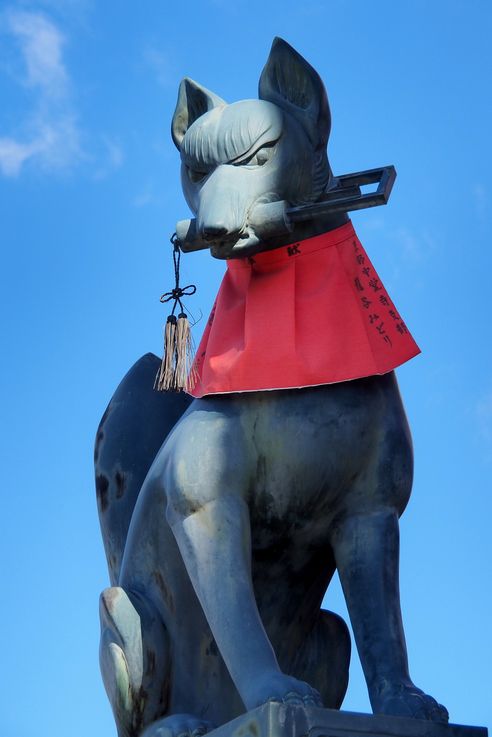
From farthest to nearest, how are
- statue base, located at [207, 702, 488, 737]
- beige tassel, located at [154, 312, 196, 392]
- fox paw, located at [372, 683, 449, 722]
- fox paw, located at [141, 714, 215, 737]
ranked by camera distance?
1. beige tassel, located at [154, 312, 196, 392]
2. fox paw, located at [141, 714, 215, 737]
3. fox paw, located at [372, 683, 449, 722]
4. statue base, located at [207, 702, 488, 737]

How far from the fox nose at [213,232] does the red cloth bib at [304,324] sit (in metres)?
0.28

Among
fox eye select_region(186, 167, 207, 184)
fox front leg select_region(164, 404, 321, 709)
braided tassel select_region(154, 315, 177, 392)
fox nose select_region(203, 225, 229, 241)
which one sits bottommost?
fox front leg select_region(164, 404, 321, 709)

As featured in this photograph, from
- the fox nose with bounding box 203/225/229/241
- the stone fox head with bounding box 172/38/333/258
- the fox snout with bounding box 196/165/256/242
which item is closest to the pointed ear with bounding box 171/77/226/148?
the stone fox head with bounding box 172/38/333/258

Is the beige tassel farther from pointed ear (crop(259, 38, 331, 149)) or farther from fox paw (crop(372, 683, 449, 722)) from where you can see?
fox paw (crop(372, 683, 449, 722))

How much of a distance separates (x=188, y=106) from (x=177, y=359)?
0.82 meters

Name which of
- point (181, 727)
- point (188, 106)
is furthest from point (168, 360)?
point (181, 727)

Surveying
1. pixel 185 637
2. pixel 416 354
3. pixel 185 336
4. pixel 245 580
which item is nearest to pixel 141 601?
pixel 185 637

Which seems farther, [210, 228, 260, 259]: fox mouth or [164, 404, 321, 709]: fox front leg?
[210, 228, 260, 259]: fox mouth

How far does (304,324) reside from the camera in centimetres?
407

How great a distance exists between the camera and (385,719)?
136 inches

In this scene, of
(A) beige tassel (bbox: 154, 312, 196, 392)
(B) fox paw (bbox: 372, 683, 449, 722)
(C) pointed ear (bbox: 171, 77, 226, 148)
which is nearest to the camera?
(B) fox paw (bbox: 372, 683, 449, 722)

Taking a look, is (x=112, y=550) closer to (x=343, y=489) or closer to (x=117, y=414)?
(x=117, y=414)

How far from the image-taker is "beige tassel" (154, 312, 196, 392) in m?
→ 4.14

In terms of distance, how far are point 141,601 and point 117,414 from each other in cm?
73
